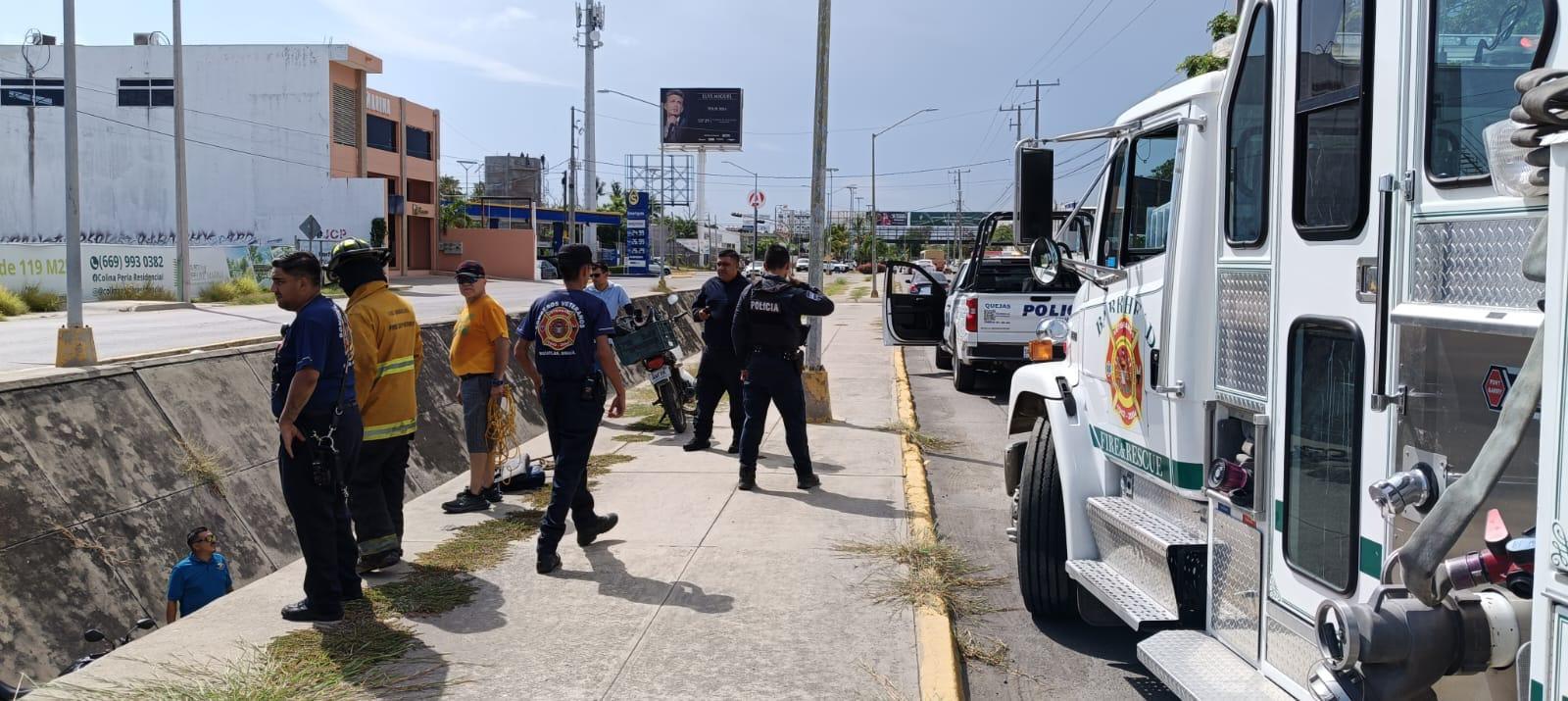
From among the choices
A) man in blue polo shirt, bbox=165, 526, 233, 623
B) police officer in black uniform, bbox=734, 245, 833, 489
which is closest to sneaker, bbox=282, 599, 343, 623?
man in blue polo shirt, bbox=165, 526, 233, 623

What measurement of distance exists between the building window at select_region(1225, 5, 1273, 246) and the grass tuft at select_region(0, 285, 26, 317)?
1141 inches

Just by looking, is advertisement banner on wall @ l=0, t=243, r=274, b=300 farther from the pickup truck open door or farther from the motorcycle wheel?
the pickup truck open door

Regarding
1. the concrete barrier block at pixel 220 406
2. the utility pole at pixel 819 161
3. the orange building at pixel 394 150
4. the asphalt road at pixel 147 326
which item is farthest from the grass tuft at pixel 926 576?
the orange building at pixel 394 150

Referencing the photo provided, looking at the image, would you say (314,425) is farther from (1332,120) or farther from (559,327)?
Result: (1332,120)

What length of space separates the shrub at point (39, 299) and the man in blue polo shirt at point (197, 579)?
25.6 meters

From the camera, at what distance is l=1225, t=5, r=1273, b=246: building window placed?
3.97 meters

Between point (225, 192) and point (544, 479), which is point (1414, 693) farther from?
point (225, 192)

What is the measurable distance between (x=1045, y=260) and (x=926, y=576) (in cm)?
185

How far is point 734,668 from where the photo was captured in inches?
197

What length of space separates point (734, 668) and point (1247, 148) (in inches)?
113

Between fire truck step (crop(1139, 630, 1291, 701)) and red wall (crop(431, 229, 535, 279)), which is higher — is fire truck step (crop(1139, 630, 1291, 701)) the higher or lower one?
the lower one

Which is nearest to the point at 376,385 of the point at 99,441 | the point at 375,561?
the point at 375,561

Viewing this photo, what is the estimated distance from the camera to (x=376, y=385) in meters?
6.09

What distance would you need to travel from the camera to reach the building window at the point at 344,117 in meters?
50.2
